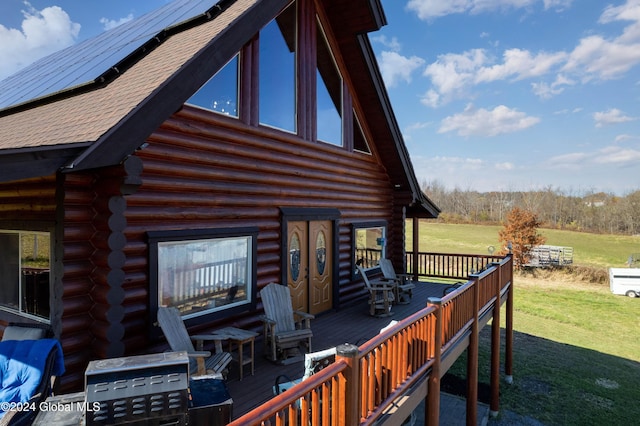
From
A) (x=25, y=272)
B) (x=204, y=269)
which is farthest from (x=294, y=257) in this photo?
(x=25, y=272)

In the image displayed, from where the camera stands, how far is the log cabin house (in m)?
4.01

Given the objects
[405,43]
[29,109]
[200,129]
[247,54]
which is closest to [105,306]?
[200,129]

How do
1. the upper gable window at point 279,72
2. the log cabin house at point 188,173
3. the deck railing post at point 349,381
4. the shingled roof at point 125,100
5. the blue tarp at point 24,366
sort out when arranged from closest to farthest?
the deck railing post at point 349,381 → the shingled roof at point 125,100 → the blue tarp at point 24,366 → the log cabin house at point 188,173 → the upper gable window at point 279,72

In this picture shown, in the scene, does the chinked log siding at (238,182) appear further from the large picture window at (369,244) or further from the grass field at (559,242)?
the grass field at (559,242)

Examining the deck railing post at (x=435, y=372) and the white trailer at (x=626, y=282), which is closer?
the deck railing post at (x=435, y=372)

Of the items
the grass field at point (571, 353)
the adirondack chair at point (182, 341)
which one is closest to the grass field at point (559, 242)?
the grass field at point (571, 353)

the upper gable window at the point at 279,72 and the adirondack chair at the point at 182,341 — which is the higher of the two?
the upper gable window at the point at 279,72

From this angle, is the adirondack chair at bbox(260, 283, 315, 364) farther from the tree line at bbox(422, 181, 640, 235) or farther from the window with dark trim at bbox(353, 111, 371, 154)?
the tree line at bbox(422, 181, 640, 235)

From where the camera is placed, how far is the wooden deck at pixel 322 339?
435cm

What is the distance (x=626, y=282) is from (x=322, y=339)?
77.5 ft

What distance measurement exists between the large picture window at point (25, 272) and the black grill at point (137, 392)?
2.67 meters

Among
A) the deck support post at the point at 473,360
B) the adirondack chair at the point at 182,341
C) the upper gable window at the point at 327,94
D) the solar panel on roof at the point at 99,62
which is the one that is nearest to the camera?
the adirondack chair at the point at 182,341

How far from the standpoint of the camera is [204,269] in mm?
5402

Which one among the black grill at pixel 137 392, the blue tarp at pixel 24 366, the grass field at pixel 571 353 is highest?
the black grill at pixel 137 392
